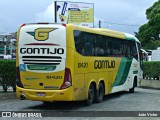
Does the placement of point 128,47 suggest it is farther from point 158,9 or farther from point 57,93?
point 158,9

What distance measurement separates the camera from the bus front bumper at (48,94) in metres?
14.2

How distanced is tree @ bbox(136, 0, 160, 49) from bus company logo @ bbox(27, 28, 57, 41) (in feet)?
99.2

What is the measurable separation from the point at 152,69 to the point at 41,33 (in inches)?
676

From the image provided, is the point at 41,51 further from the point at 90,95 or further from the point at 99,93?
the point at 99,93

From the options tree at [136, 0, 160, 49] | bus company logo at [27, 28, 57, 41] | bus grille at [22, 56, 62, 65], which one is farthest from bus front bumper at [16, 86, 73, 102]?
tree at [136, 0, 160, 49]

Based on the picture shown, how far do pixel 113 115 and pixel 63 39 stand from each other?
3.33 metres

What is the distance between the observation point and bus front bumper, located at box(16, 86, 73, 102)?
14250mm

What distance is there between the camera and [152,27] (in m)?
50.3

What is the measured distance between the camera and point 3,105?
52.7 ft

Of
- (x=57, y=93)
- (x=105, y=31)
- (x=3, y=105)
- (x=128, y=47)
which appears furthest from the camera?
(x=128, y=47)

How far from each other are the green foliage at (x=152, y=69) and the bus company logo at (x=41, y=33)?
16440mm

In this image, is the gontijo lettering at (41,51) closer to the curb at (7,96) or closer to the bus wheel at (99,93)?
the bus wheel at (99,93)

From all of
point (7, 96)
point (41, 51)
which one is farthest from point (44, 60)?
point (7, 96)

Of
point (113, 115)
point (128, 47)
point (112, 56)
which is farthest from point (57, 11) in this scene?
point (113, 115)
